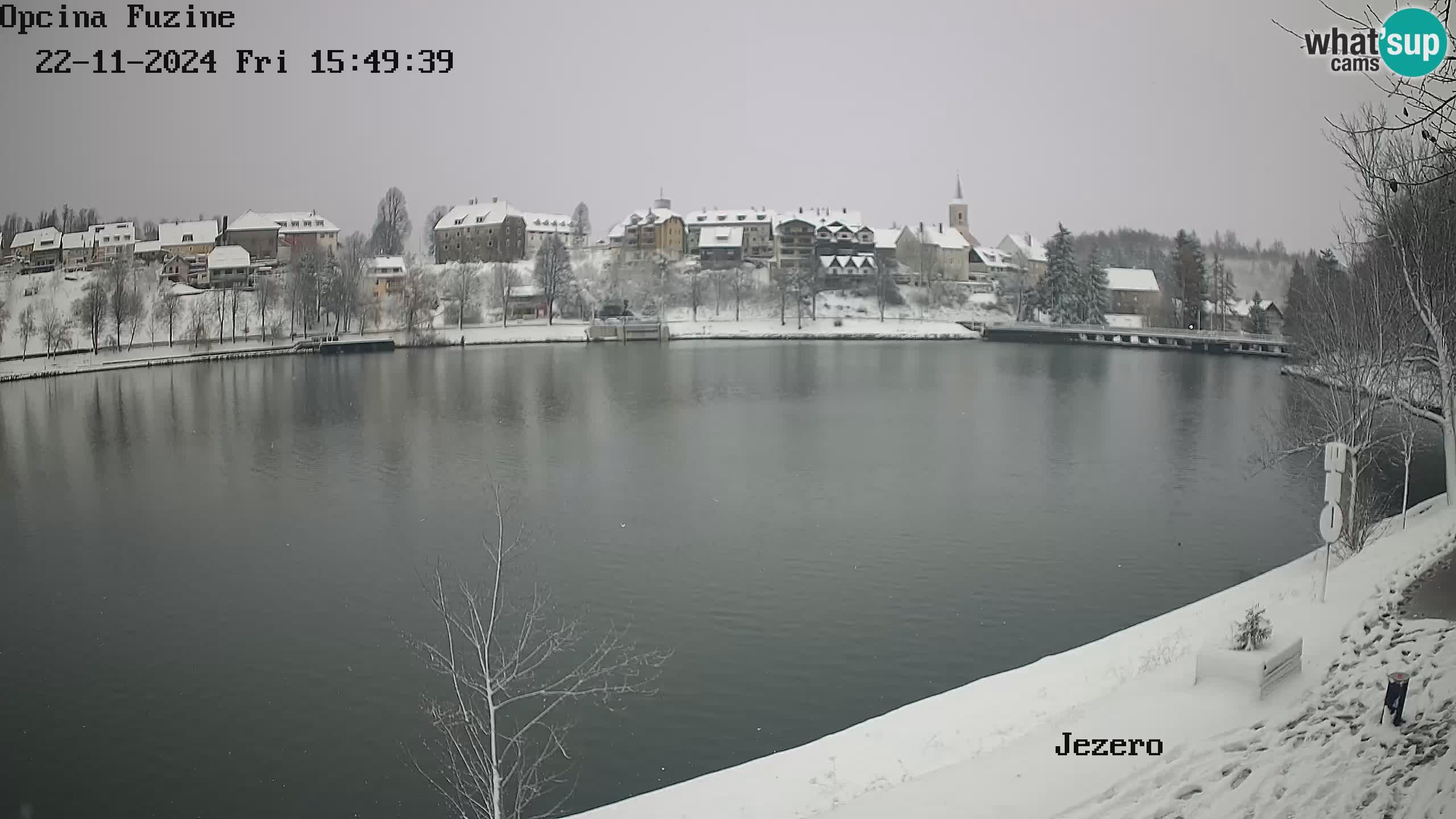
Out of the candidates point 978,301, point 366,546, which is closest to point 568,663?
point 366,546

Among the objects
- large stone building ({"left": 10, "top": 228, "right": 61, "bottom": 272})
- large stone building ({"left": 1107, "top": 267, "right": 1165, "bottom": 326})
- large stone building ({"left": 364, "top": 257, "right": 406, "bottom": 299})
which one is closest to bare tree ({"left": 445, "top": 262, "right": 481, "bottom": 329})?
large stone building ({"left": 364, "top": 257, "right": 406, "bottom": 299})

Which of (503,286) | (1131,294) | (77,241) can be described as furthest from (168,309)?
(1131,294)

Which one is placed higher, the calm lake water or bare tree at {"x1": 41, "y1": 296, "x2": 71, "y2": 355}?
bare tree at {"x1": 41, "y1": 296, "x2": 71, "y2": 355}

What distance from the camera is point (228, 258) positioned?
211 ft

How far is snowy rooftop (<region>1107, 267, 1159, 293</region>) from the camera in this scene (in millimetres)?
75438

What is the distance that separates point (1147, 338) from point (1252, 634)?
55854 millimetres

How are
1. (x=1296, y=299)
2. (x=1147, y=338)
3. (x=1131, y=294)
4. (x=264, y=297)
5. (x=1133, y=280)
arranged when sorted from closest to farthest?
(x=1296, y=299), (x=1147, y=338), (x=264, y=297), (x=1131, y=294), (x=1133, y=280)

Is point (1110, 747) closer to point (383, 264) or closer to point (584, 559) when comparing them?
point (584, 559)

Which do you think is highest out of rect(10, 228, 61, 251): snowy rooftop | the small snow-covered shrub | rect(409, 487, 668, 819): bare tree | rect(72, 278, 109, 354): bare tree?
rect(10, 228, 61, 251): snowy rooftop

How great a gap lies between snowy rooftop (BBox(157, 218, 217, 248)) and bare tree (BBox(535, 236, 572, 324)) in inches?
789

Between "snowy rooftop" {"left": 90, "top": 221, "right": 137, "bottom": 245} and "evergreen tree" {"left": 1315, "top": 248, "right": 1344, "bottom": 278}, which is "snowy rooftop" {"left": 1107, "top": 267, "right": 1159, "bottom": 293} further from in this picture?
"snowy rooftop" {"left": 90, "top": 221, "right": 137, "bottom": 245}

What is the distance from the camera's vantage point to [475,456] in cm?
2361

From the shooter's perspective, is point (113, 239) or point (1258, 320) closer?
point (113, 239)

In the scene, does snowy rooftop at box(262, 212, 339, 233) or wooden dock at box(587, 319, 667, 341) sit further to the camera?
snowy rooftop at box(262, 212, 339, 233)
